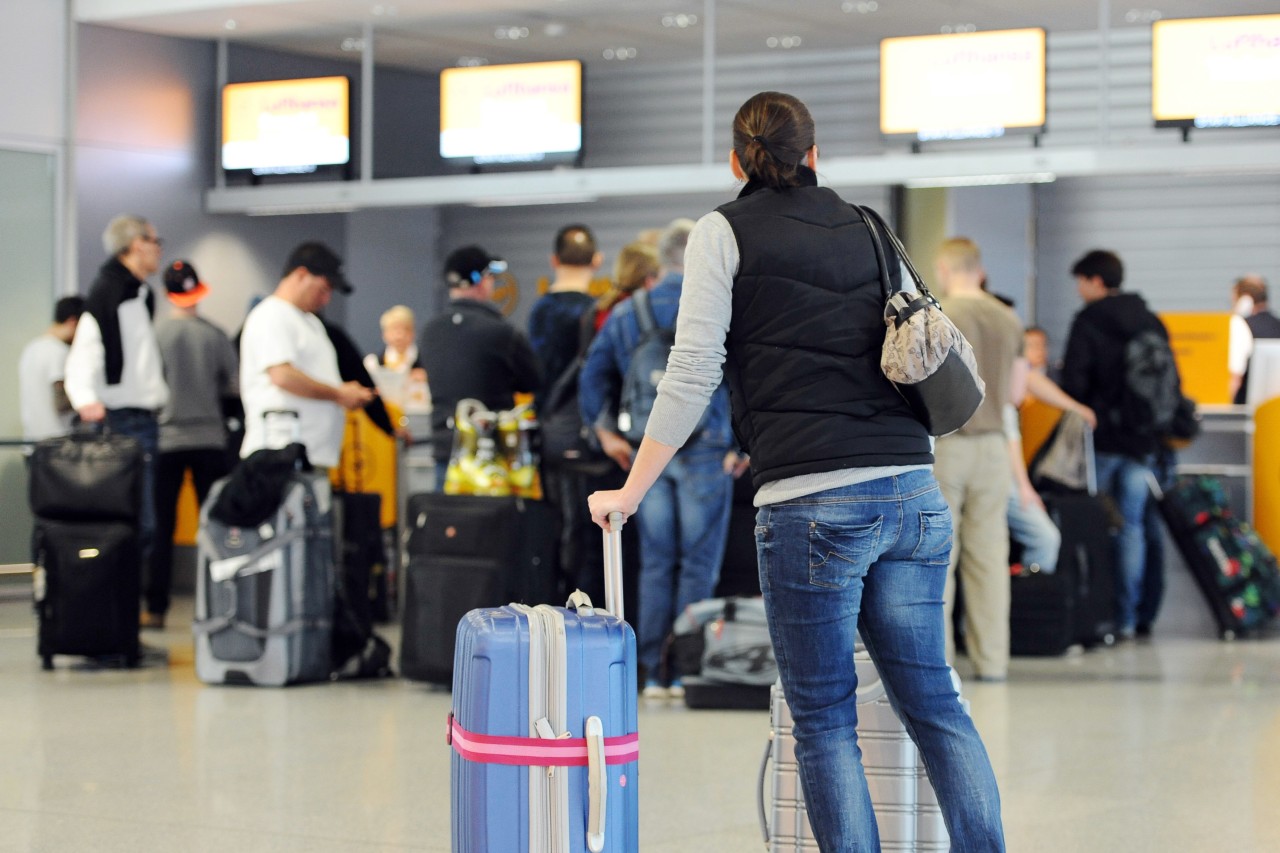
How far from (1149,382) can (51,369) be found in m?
4.93

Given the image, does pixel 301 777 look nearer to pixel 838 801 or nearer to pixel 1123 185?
pixel 838 801

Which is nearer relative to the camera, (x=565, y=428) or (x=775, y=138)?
(x=775, y=138)

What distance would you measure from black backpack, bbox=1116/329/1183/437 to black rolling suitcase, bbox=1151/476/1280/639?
53 centimetres

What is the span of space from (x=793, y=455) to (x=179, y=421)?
573 cm

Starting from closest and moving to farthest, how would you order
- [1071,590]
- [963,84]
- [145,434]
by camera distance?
1. [1071,590]
2. [145,434]
3. [963,84]

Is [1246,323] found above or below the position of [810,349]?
above

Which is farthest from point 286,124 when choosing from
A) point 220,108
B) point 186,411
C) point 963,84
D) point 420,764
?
point 420,764

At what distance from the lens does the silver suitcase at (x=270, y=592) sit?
6055 millimetres

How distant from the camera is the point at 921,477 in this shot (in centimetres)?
280

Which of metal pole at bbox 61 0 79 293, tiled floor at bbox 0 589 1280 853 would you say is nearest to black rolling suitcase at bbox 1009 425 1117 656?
tiled floor at bbox 0 589 1280 853

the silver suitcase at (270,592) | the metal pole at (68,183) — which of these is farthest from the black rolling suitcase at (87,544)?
the metal pole at (68,183)

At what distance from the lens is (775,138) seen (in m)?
2.86

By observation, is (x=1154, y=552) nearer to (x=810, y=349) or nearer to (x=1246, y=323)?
(x=1246, y=323)

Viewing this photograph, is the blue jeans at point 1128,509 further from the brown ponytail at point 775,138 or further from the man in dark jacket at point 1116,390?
Answer: the brown ponytail at point 775,138
